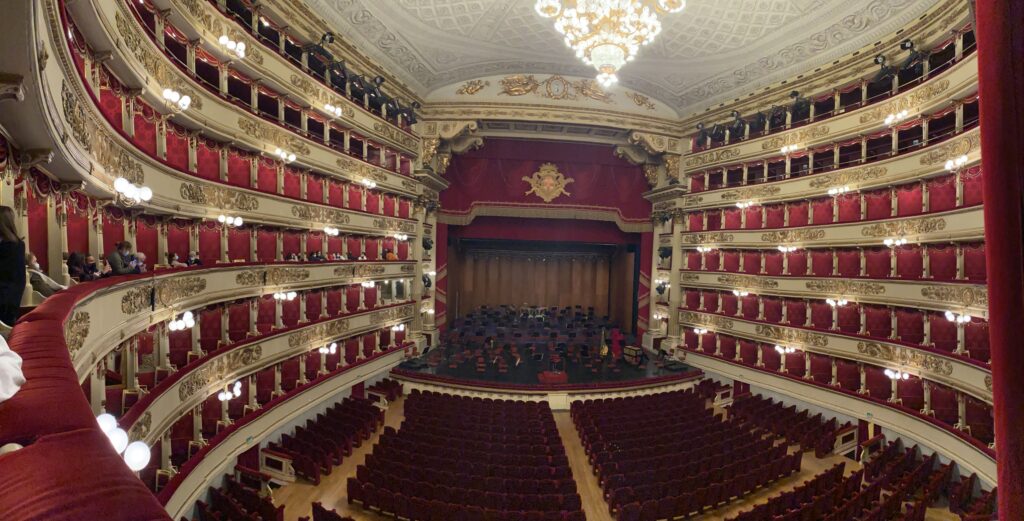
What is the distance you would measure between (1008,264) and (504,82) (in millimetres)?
23179

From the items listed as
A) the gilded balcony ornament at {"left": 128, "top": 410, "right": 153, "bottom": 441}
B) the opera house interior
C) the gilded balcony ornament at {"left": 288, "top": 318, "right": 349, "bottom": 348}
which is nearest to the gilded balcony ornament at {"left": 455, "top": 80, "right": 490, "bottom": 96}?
the opera house interior

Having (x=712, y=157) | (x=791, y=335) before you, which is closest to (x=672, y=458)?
Answer: (x=791, y=335)

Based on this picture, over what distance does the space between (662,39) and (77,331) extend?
19.7 metres

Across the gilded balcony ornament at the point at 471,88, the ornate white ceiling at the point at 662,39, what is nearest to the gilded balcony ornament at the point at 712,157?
the ornate white ceiling at the point at 662,39

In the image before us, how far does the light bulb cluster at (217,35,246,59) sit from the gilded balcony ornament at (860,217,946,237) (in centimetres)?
2069

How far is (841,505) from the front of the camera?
412 inches

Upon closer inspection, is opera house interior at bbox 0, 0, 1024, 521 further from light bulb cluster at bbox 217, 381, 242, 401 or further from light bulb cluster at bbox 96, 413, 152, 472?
light bulb cluster at bbox 217, 381, 242, 401

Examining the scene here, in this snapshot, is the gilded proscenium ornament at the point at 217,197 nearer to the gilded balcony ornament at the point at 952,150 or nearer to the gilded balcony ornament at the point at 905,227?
the gilded balcony ornament at the point at 952,150

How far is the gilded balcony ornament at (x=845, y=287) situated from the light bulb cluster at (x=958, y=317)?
2.37 meters

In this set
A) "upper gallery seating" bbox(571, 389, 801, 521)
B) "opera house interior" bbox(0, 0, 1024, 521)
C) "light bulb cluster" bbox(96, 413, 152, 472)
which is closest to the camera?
"light bulb cluster" bbox(96, 413, 152, 472)

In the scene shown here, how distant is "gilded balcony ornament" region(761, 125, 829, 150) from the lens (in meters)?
18.1

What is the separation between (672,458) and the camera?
12.1 m

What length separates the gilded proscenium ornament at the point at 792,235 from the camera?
1802cm

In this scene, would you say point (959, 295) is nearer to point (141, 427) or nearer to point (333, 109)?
point (141, 427)
